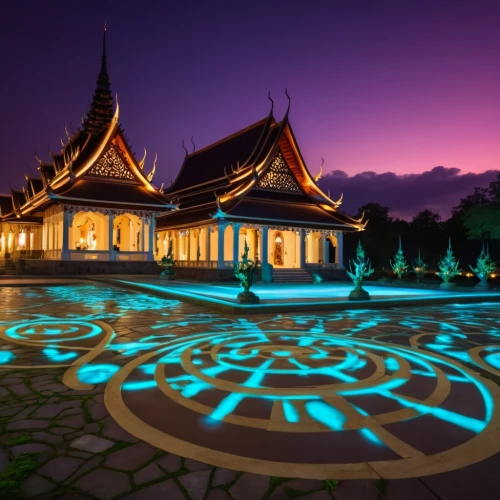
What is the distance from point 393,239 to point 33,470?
46667 mm

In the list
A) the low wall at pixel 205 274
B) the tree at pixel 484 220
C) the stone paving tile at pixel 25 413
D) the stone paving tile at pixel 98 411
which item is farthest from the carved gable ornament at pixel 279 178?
the stone paving tile at pixel 25 413

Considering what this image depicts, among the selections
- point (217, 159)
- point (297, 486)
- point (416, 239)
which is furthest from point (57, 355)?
point (416, 239)

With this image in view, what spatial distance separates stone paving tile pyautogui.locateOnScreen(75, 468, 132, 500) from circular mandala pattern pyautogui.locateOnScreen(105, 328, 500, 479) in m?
0.42

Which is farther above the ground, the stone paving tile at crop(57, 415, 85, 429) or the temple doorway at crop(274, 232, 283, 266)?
the temple doorway at crop(274, 232, 283, 266)

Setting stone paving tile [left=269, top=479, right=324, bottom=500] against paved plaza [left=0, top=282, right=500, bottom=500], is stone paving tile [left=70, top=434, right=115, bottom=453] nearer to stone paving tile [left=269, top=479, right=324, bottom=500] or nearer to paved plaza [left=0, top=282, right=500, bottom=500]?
paved plaza [left=0, top=282, right=500, bottom=500]

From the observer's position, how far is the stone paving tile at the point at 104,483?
223 centimetres

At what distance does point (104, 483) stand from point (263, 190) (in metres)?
23.2

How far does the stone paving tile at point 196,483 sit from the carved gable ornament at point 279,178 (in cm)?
2296

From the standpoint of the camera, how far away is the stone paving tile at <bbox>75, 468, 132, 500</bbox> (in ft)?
7.32

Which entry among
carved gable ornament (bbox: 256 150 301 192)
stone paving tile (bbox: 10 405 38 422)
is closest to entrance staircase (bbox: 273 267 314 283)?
carved gable ornament (bbox: 256 150 301 192)

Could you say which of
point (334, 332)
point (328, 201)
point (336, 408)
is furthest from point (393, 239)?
point (336, 408)

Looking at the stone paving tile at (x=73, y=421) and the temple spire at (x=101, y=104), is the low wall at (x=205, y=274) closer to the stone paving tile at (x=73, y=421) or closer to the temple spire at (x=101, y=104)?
the temple spire at (x=101, y=104)

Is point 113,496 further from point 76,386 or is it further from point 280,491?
point 76,386

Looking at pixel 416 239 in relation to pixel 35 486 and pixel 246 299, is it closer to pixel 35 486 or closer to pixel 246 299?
pixel 246 299
